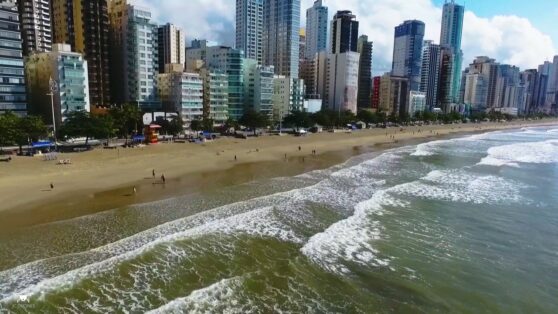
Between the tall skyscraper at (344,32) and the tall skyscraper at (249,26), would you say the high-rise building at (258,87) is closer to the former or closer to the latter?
the tall skyscraper at (249,26)

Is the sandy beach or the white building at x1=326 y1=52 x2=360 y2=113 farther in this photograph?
the white building at x1=326 y1=52 x2=360 y2=113

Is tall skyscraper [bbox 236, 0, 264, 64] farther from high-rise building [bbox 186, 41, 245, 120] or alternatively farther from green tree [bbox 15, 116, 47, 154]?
green tree [bbox 15, 116, 47, 154]

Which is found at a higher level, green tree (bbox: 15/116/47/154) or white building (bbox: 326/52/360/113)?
white building (bbox: 326/52/360/113)

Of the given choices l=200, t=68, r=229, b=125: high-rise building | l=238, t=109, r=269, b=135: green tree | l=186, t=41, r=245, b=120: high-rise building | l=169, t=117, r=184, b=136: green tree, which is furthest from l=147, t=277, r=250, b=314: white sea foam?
l=186, t=41, r=245, b=120: high-rise building

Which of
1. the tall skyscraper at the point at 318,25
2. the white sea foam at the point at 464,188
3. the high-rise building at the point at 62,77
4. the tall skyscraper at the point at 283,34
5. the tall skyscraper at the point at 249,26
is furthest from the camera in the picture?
the tall skyscraper at the point at 318,25

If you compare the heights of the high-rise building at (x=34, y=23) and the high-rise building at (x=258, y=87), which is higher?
the high-rise building at (x=34, y=23)

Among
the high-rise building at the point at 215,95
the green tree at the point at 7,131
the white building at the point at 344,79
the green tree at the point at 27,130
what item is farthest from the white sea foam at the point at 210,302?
the white building at the point at 344,79
